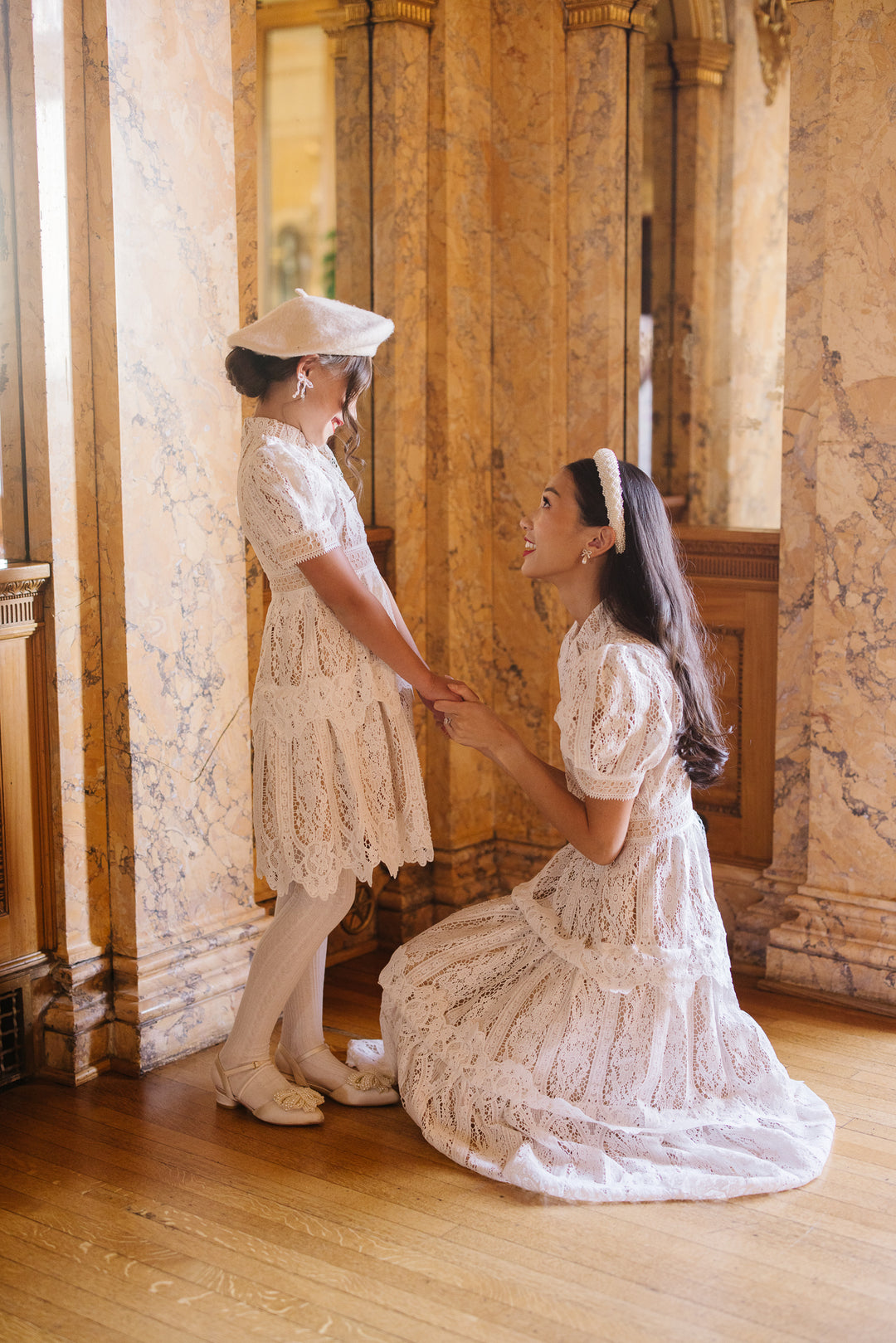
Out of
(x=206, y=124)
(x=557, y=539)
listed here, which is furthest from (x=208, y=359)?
(x=557, y=539)

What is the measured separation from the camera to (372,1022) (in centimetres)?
372

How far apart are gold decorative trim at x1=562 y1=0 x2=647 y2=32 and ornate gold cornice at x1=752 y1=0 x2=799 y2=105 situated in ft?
1.53

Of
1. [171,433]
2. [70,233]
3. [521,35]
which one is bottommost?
[171,433]

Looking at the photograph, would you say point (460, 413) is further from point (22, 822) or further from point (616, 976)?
point (616, 976)

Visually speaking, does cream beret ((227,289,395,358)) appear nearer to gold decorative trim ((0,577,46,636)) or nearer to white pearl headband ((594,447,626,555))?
white pearl headband ((594,447,626,555))

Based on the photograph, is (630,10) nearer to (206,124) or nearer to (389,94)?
(389,94)

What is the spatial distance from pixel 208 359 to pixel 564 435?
1258mm

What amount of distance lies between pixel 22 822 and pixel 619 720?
140 cm

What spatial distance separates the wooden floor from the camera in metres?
2.40

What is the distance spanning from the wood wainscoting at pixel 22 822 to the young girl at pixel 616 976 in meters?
0.91

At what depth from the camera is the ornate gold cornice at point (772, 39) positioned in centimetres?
440

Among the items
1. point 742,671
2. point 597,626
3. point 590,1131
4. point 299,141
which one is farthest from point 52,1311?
point 299,141

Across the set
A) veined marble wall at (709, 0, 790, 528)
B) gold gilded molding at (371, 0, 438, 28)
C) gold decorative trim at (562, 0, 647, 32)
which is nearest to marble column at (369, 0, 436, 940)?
gold gilded molding at (371, 0, 438, 28)

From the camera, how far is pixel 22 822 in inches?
131
